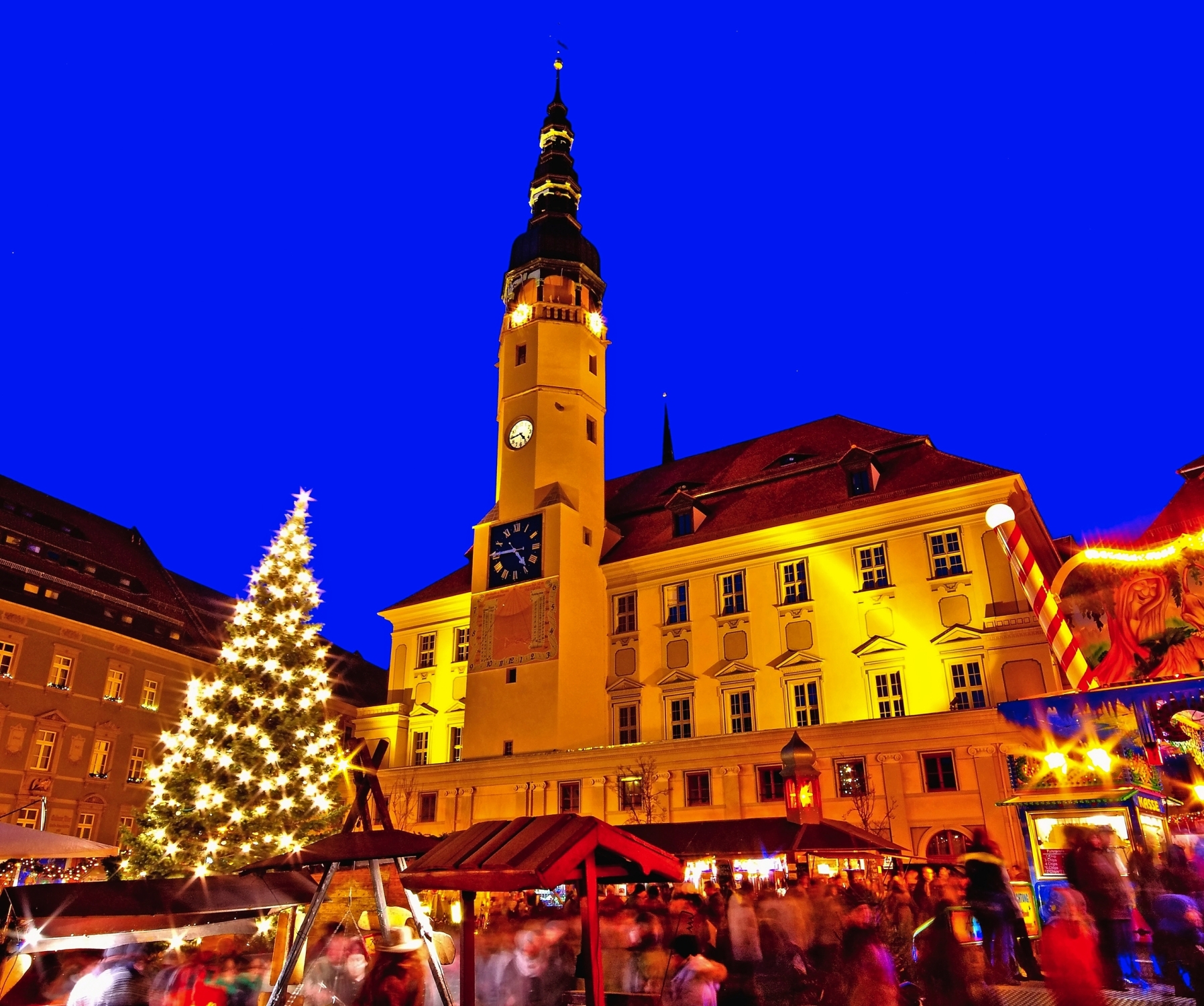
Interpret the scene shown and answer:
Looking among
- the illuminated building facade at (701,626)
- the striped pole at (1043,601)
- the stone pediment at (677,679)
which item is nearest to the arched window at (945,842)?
the illuminated building facade at (701,626)

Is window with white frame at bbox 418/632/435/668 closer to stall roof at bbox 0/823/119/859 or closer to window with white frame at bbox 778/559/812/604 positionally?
window with white frame at bbox 778/559/812/604

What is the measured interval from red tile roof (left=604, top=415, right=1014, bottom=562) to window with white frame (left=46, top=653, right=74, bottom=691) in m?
22.0

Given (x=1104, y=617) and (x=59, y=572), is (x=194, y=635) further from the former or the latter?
(x=1104, y=617)

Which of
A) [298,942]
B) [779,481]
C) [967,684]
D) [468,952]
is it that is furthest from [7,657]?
[967,684]

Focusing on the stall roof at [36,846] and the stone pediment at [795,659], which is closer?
the stall roof at [36,846]

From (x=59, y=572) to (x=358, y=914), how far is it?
25.0 m

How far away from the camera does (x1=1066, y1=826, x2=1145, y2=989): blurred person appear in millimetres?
8461

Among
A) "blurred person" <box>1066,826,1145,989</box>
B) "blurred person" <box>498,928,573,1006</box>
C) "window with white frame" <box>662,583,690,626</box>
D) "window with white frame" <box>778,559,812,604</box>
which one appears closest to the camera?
"blurred person" <box>498,928,573,1006</box>

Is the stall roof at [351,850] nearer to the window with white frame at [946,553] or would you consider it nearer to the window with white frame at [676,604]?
the window with white frame at [946,553]

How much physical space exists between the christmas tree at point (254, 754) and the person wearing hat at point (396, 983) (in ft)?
28.1

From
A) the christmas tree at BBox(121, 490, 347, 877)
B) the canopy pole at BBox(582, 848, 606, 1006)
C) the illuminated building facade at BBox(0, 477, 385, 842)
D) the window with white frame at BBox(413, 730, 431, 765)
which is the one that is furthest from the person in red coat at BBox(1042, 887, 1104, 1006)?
the window with white frame at BBox(413, 730, 431, 765)

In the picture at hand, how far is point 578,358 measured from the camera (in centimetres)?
3706

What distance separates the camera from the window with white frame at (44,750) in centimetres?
3234

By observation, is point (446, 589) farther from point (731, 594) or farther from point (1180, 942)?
point (1180, 942)
